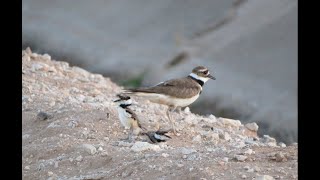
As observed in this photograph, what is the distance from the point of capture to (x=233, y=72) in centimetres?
1446

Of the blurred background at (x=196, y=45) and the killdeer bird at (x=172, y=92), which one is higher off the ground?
the blurred background at (x=196, y=45)

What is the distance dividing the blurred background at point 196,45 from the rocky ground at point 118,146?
2.38m

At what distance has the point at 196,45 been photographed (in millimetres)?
15977

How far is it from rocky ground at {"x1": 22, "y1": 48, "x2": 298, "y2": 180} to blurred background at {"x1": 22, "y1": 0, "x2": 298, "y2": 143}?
238 cm

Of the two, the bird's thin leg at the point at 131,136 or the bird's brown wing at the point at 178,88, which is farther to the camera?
the bird's brown wing at the point at 178,88

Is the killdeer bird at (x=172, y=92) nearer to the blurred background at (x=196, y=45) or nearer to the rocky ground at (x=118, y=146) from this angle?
the rocky ground at (x=118, y=146)

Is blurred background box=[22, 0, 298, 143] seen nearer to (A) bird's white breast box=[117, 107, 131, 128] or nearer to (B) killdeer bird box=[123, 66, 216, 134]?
(B) killdeer bird box=[123, 66, 216, 134]

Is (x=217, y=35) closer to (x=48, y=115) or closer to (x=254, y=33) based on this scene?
(x=254, y=33)

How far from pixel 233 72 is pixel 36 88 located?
4029 millimetres

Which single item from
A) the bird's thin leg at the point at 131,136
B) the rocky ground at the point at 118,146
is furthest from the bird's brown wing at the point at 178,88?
the bird's thin leg at the point at 131,136

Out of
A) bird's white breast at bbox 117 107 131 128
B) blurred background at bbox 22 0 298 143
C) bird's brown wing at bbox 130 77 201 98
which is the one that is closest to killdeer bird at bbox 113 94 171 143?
bird's white breast at bbox 117 107 131 128

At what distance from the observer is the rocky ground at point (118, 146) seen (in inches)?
287
